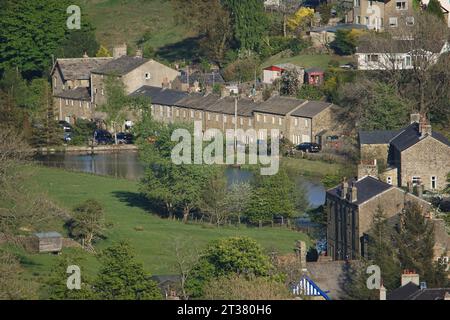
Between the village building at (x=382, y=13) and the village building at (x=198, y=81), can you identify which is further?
the village building at (x=198, y=81)

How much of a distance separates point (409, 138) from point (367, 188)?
1055cm

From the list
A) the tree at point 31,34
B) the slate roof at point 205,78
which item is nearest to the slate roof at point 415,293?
the slate roof at point 205,78

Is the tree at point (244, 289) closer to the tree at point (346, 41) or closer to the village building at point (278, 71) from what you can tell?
the village building at point (278, 71)

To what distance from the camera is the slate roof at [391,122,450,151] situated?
54.7 meters

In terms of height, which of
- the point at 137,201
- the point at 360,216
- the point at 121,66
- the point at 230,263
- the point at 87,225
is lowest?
the point at 137,201

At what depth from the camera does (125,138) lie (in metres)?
71.5

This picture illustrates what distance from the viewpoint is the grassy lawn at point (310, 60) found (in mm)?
72125

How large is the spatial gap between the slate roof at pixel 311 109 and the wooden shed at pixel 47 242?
20947mm

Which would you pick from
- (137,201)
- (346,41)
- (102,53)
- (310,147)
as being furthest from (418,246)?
(102,53)

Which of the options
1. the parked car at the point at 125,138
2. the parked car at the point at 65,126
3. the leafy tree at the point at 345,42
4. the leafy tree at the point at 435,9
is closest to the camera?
the parked car at the point at 125,138

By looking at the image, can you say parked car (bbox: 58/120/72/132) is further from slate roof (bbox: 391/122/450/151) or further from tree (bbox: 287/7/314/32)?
slate roof (bbox: 391/122/450/151)

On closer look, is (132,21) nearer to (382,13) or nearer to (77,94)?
(77,94)
